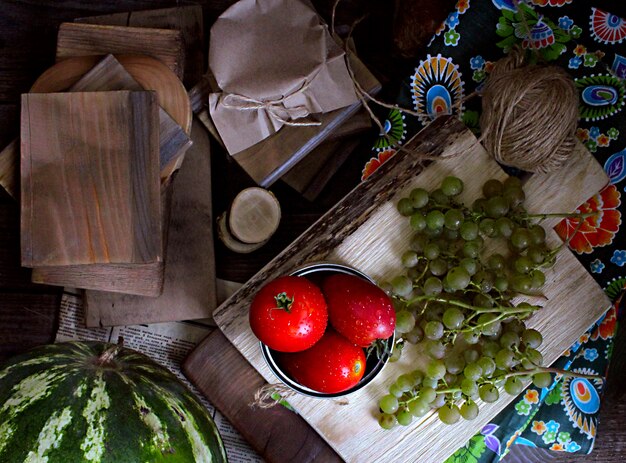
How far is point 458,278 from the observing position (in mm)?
836

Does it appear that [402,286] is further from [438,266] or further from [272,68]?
[272,68]

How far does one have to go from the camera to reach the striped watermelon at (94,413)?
2.44 ft

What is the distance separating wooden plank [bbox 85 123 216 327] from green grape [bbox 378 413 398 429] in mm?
319

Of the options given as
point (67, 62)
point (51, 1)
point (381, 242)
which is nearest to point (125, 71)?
point (67, 62)

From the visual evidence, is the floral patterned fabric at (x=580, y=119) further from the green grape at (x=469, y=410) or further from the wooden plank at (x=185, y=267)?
the wooden plank at (x=185, y=267)

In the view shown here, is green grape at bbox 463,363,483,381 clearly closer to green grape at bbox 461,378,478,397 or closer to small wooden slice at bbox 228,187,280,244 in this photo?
green grape at bbox 461,378,478,397

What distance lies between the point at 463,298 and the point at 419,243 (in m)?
0.09

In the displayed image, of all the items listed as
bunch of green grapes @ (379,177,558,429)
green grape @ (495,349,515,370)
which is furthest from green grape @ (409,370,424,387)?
green grape @ (495,349,515,370)

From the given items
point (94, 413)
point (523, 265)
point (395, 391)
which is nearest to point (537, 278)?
point (523, 265)

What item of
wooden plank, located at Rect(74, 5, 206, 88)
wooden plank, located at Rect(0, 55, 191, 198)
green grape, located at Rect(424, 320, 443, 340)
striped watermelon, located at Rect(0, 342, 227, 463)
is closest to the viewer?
striped watermelon, located at Rect(0, 342, 227, 463)

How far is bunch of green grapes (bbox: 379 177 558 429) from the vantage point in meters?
0.85

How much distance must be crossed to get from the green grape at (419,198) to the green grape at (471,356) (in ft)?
0.66

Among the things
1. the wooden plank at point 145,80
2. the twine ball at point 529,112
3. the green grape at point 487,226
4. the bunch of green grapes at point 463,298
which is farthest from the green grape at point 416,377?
the wooden plank at point 145,80

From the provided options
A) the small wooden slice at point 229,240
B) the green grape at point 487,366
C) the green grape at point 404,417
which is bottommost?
the small wooden slice at point 229,240
